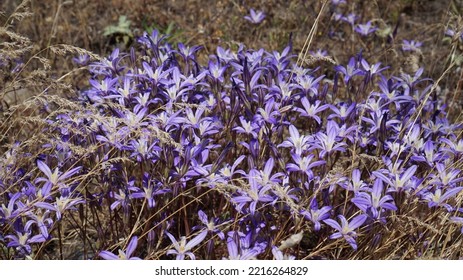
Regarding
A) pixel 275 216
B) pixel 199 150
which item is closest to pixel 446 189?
pixel 275 216

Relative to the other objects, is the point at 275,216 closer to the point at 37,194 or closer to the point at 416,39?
the point at 37,194

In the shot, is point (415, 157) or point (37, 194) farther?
point (415, 157)

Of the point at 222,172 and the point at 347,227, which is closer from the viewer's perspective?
the point at 347,227

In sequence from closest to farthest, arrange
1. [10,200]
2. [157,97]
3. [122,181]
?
[10,200]
[122,181]
[157,97]

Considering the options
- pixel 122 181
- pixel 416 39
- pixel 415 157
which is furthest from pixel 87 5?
pixel 415 157

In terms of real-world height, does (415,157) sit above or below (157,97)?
below

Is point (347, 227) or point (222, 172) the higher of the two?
point (222, 172)

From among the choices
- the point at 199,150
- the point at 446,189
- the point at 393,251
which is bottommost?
the point at 393,251

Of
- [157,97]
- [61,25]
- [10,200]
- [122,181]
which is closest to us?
[10,200]
